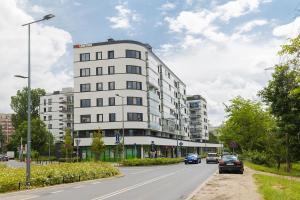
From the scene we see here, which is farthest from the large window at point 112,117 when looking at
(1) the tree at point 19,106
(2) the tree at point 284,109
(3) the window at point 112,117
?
(1) the tree at point 19,106

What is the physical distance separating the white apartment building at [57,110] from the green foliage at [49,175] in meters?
98.9

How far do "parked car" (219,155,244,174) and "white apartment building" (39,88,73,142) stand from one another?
9926cm

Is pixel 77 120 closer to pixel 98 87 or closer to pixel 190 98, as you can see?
pixel 98 87

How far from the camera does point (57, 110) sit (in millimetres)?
132250

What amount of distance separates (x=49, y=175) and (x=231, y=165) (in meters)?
14.1

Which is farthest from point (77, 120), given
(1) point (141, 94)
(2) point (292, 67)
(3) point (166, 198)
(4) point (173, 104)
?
(2) point (292, 67)

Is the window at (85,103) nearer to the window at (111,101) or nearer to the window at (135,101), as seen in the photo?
the window at (111,101)

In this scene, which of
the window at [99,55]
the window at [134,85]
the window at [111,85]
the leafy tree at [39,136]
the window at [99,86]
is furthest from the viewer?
the leafy tree at [39,136]

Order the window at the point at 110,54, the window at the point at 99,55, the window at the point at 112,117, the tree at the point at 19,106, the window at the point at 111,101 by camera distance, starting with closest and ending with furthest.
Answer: the window at the point at 112,117
the window at the point at 111,101
the window at the point at 110,54
the window at the point at 99,55
the tree at the point at 19,106

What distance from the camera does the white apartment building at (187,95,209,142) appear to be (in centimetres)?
15175

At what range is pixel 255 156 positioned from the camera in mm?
51250

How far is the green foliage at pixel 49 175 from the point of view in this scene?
21.3 m

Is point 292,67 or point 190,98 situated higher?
point 190,98

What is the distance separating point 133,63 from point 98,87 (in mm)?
7709
